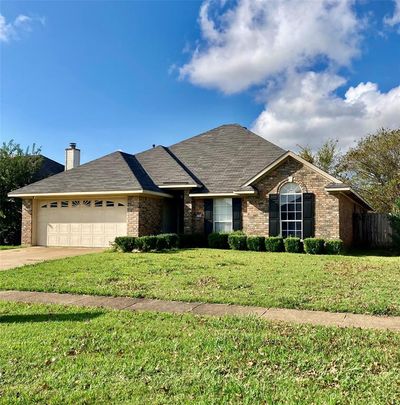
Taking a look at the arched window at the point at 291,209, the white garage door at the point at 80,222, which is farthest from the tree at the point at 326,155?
the white garage door at the point at 80,222

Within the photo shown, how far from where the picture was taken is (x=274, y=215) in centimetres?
1909

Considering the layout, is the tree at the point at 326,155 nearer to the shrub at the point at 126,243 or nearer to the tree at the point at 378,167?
the tree at the point at 378,167

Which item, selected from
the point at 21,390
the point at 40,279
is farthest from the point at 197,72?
the point at 21,390

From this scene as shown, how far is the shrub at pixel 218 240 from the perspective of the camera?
19.5 metres

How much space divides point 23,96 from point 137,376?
1574 centimetres

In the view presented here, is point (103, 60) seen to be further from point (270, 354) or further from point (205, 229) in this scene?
point (270, 354)

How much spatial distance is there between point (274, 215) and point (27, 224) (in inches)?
519

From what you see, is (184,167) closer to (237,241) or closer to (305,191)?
(237,241)

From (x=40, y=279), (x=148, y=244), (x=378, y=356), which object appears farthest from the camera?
(x=148, y=244)

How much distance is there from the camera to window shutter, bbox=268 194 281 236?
19.0 meters

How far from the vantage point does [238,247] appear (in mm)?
18750

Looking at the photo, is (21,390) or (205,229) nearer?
(21,390)

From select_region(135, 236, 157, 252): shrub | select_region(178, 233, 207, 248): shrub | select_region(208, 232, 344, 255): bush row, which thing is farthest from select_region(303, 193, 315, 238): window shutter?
select_region(135, 236, 157, 252): shrub

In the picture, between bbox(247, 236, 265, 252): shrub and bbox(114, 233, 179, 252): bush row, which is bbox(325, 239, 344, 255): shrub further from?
bbox(114, 233, 179, 252): bush row
